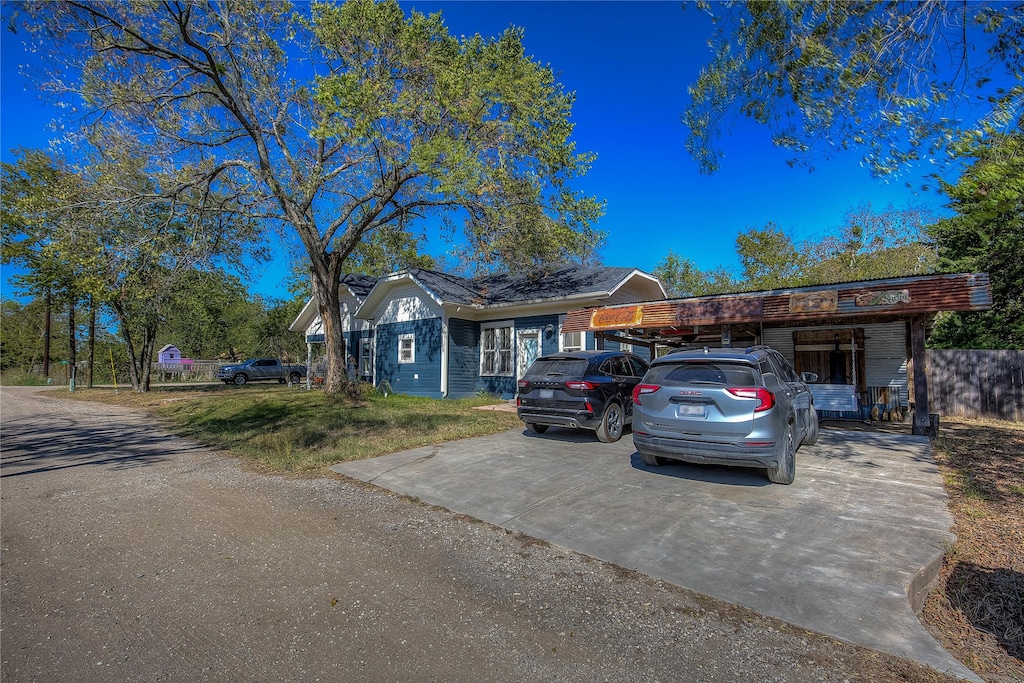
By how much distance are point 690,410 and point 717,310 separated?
504cm

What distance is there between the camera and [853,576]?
3.87m

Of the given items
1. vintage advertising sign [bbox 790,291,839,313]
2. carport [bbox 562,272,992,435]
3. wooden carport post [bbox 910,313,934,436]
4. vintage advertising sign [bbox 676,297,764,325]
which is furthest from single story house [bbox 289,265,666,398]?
wooden carport post [bbox 910,313,934,436]

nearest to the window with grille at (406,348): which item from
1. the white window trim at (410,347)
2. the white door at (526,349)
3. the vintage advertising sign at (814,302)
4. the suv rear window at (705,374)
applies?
the white window trim at (410,347)

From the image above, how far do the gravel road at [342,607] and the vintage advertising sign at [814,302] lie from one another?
759cm

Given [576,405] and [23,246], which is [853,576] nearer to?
[576,405]

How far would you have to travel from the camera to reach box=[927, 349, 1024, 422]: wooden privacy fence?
13.4 meters

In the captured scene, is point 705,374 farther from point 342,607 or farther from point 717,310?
point 342,607

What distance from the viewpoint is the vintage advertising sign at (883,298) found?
8.67 meters

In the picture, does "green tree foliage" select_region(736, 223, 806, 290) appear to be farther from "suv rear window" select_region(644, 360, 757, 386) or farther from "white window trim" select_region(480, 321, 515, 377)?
"suv rear window" select_region(644, 360, 757, 386)

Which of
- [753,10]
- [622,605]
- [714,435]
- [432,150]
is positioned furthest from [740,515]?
[432,150]

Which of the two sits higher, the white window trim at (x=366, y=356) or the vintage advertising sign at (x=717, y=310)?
the vintage advertising sign at (x=717, y=310)

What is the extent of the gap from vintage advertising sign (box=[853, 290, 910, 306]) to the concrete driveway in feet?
8.15

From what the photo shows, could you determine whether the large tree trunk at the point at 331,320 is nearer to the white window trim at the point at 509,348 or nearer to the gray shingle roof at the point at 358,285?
the white window trim at the point at 509,348

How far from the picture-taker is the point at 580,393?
29.8 feet
